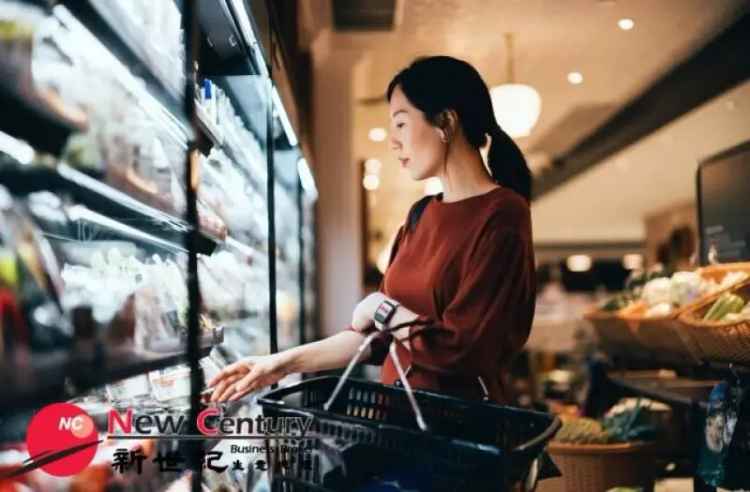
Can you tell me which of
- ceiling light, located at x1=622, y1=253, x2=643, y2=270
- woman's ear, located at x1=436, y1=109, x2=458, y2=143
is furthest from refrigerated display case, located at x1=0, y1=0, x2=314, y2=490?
ceiling light, located at x1=622, y1=253, x2=643, y2=270

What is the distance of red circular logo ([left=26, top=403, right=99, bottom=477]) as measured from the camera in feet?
3.80

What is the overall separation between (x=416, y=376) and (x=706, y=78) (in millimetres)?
4776

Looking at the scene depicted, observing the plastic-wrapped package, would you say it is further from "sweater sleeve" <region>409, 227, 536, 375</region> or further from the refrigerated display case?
"sweater sleeve" <region>409, 227, 536, 375</region>

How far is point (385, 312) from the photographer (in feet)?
5.18

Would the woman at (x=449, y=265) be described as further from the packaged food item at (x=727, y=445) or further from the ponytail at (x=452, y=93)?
the packaged food item at (x=727, y=445)

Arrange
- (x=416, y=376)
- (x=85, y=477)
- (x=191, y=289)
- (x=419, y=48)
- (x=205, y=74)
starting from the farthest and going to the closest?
(x=419, y=48) < (x=205, y=74) < (x=416, y=376) < (x=191, y=289) < (x=85, y=477)

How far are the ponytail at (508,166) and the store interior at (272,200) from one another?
63 cm

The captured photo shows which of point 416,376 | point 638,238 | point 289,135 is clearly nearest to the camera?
point 416,376

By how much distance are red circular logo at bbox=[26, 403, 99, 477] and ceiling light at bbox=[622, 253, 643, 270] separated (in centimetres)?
2314

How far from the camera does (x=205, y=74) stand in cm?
197

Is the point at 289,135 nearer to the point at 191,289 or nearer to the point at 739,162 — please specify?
the point at 191,289

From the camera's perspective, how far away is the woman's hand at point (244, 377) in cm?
149

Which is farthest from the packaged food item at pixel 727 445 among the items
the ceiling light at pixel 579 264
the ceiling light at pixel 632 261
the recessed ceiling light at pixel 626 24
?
the ceiling light at pixel 579 264

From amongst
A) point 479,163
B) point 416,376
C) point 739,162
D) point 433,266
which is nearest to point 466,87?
point 479,163
